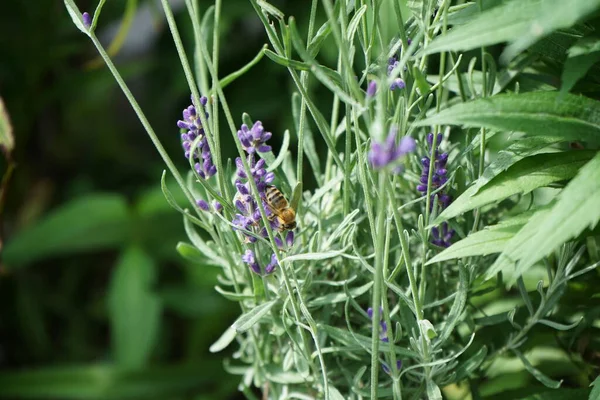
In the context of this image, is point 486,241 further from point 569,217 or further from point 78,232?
point 78,232

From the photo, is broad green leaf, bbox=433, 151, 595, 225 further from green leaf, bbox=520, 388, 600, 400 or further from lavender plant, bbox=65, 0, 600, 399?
green leaf, bbox=520, 388, 600, 400

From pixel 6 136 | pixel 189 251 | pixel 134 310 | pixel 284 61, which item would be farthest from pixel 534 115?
pixel 134 310

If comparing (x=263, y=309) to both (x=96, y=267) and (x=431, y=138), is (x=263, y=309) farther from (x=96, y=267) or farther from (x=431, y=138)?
(x=96, y=267)

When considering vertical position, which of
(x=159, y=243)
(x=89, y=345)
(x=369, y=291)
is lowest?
(x=89, y=345)

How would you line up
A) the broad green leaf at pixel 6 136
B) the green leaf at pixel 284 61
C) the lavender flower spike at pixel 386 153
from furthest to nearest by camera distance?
the broad green leaf at pixel 6 136
the green leaf at pixel 284 61
the lavender flower spike at pixel 386 153

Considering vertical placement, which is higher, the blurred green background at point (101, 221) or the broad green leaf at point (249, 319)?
the broad green leaf at point (249, 319)

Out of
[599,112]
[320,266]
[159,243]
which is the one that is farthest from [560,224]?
[159,243]

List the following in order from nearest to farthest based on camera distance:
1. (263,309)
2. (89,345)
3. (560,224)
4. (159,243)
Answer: (560,224) → (263,309) → (159,243) → (89,345)

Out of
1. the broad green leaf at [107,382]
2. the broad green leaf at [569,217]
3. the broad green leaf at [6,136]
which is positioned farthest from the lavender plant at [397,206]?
the broad green leaf at [107,382]

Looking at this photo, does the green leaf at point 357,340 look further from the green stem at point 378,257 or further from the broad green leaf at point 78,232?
the broad green leaf at point 78,232
